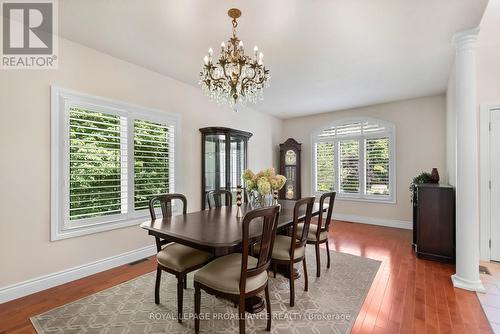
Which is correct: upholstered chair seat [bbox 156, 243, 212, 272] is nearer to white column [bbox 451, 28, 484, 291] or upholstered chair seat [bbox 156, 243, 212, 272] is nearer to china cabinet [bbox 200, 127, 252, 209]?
china cabinet [bbox 200, 127, 252, 209]

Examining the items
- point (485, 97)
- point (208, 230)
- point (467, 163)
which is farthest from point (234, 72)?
A: point (485, 97)

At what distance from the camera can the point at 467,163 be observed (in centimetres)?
251

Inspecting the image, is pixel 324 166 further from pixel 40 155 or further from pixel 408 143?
pixel 40 155

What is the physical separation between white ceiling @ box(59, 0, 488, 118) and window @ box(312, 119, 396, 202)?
1.58 meters

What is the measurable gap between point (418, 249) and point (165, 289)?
340 cm

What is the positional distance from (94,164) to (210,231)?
1.97 m

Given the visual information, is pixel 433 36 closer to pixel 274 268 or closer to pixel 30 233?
pixel 274 268

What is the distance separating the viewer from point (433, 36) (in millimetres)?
2562

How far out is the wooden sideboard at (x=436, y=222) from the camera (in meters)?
3.14

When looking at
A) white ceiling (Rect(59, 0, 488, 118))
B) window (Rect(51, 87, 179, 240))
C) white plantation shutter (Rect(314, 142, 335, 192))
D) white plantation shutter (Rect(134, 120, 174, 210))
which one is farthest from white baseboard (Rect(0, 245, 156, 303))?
white plantation shutter (Rect(314, 142, 335, 192))

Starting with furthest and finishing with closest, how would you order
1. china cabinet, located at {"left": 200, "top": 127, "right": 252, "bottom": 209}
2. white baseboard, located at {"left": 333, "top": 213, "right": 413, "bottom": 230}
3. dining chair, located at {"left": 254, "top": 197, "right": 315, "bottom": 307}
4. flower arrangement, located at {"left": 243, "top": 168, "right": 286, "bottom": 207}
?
1. white baseboard, located at {"left": 333, "top": 213, "right": 413, "bottom": 230}
2. china cabinet, located at {"left": 200, "top": 127, "right": 252, "bottom": 209}
3. flower arrangement, located at {"left": 243, "top": 168, "right": 286, "bottom": 207}
4. dining chair, located at {"left": 254, "top": 197, "right": 315, "bottom": 307}

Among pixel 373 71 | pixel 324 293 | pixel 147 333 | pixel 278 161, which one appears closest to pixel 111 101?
pixel 147 333

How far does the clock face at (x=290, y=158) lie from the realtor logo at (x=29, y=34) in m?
4.87

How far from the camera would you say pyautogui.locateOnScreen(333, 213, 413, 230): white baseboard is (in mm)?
4902
